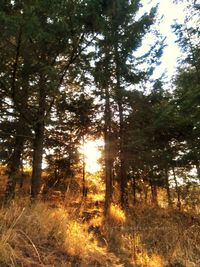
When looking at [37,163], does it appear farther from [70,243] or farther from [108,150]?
[108,150]

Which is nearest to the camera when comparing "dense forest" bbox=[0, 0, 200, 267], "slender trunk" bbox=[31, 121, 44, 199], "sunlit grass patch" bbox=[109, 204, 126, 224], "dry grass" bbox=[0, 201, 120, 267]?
"dry grass" bbox=[0, 201, 120, 267]

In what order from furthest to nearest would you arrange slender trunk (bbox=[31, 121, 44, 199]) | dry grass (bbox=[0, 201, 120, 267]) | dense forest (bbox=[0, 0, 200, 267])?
slender trunk (bbox=[31, 121, 44, 199])
dense forest (bbox=[0, 0, 200, 267])
dry grass (bbox=[0, 201, 120, 267])

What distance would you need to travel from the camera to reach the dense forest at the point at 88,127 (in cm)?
543

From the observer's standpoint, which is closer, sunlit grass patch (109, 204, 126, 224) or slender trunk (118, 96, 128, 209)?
sunlit grass patch (109, 204, 126, 224)

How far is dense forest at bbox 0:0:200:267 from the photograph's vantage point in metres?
5.43

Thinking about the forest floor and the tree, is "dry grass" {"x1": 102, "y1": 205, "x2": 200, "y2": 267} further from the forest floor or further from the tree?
the tree

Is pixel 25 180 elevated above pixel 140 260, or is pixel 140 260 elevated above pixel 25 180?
pixel 25 180

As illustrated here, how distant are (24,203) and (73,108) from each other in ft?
24.8

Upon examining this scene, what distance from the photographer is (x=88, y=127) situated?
14.4 meters

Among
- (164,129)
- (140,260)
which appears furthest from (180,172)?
(140,260)

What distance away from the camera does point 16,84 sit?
27.9 ft

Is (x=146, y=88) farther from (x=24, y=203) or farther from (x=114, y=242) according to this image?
(x=24, y=203)

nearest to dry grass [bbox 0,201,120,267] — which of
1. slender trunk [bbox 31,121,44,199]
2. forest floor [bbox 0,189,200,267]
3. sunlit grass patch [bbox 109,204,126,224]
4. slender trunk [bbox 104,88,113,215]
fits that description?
forest floor [bbox 0,189,200,267]

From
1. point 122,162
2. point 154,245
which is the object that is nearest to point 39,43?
point 154,245
